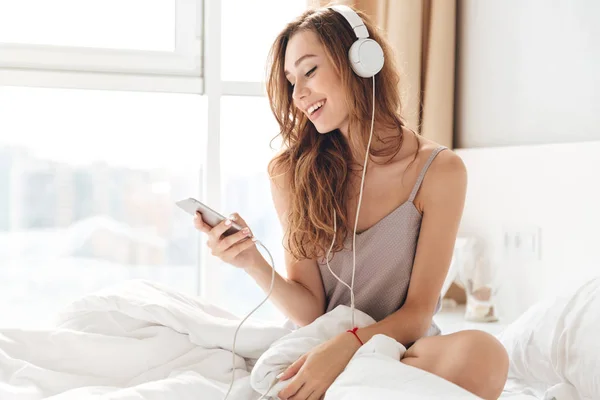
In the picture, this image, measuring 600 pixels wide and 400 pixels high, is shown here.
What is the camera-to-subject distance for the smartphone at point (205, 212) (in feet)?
4.54

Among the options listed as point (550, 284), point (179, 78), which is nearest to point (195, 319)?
point (550, 284)

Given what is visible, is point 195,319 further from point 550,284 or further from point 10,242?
point 10,242

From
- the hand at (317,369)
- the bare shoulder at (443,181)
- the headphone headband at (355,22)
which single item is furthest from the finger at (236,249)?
the headphone headband at (355,22)

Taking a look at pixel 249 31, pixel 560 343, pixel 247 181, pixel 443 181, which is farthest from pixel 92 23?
pixel 560 343

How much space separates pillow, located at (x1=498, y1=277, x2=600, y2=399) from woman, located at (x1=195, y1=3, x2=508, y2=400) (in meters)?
0.20

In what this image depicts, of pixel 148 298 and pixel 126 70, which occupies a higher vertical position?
pixel 126 70

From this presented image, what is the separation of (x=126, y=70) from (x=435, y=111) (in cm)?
108

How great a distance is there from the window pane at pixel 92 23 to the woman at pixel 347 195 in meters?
1.06

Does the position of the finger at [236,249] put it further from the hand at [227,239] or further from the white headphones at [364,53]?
the white headphones at [364,53]

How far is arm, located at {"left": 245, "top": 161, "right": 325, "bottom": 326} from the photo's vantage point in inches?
62.1

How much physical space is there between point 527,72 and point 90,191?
1.54 meters

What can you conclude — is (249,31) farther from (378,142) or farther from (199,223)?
(199,223)

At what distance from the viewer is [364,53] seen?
1541 millimetres

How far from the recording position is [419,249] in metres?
1.54
